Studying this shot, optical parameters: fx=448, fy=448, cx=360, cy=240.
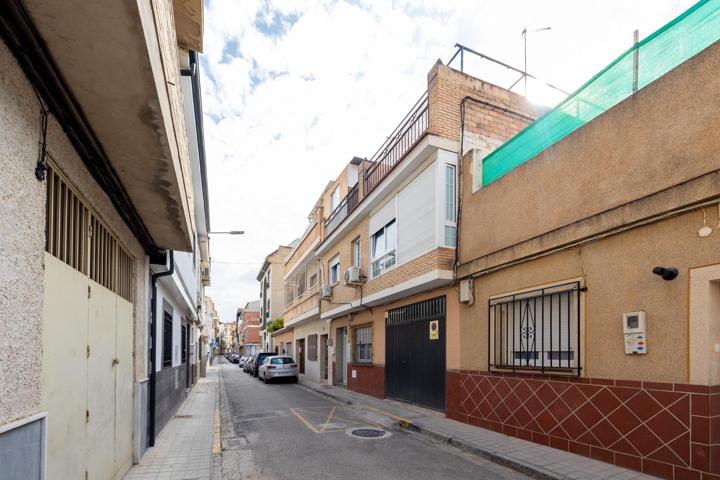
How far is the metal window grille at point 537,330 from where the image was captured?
6.91 metres

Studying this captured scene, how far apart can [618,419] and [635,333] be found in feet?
3.86

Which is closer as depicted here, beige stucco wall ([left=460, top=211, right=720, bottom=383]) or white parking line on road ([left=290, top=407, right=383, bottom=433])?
beige stucco wall ([left=460, top=211, right=720, bottom=383])

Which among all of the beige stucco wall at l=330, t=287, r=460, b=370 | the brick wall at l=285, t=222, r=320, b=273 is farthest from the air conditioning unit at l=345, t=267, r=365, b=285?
the brick wall at l=285, t=222, r=320, b=273

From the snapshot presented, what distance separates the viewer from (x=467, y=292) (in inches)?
375

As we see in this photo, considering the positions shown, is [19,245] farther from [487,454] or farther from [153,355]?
[487,454]

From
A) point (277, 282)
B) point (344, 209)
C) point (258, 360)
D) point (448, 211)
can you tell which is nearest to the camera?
point (448, 211)

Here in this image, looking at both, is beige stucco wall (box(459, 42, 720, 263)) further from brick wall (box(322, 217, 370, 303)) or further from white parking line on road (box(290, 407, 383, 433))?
brick wall (box(322, 217, 370, 303))

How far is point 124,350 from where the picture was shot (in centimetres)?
598

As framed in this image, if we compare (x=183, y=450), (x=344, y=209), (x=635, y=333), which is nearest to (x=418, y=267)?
(x=635, y=333)

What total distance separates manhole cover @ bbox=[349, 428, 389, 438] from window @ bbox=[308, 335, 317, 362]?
14.1 meters

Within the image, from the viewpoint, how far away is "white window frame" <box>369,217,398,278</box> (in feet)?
42.1

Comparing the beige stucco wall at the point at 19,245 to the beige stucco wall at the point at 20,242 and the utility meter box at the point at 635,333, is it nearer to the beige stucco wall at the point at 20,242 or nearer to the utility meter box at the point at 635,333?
the beige stucco wall at the point at 20,242

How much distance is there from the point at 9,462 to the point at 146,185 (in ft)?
9.55

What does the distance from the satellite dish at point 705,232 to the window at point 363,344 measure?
1171cm
